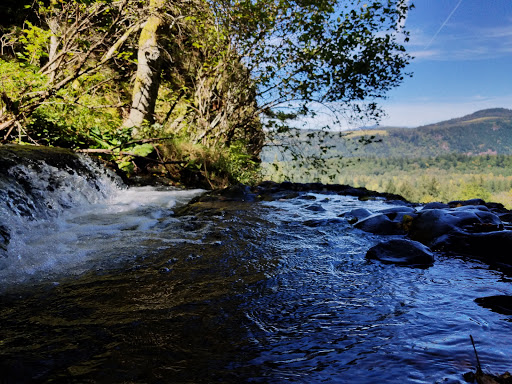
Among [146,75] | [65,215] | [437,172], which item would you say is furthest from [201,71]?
[437,172]

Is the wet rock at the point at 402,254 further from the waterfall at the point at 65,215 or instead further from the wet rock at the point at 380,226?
the waterfall at the point at 65,215

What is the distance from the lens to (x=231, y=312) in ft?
5.88

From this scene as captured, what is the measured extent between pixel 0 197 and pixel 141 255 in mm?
1814

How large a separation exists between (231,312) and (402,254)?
1754 mm

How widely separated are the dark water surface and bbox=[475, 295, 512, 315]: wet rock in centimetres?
6

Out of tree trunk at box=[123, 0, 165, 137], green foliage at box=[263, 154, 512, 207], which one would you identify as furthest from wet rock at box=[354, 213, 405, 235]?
green foliage at box=[263, 154, 512, 207]

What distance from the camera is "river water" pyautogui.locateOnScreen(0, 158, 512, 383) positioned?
128cm

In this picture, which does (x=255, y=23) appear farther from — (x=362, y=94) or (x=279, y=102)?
(x=362, y=94)

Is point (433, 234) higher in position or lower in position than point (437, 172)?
higher

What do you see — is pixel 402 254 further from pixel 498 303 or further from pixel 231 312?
pixel 231 312

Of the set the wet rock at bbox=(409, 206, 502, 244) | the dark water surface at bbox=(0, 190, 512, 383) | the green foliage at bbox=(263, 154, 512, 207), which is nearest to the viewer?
the dark water surface at bbox=(0, 190, 512, 383)

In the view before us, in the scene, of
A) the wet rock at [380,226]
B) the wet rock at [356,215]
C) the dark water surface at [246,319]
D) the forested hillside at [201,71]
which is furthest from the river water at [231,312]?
the forested hillside at [201,71]

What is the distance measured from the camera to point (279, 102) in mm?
9133

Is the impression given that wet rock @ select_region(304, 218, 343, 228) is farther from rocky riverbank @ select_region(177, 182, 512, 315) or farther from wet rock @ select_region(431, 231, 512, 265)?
wet rock @ select_region(431, 231, 512, 265)
